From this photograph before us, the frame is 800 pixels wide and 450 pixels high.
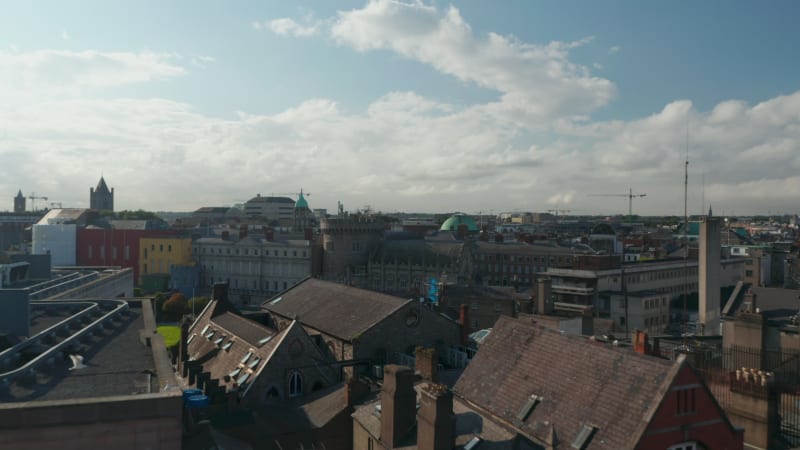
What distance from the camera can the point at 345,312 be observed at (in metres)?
42.5

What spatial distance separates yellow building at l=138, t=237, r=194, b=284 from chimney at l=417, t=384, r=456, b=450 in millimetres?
114752

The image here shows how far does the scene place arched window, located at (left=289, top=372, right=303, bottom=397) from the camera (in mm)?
35406

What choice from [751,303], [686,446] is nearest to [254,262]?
[751,303]

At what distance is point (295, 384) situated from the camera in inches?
1405

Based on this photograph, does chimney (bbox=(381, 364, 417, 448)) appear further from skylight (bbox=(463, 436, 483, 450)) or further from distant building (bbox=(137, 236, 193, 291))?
distant building (bbox=(137, 236, 193, 291))

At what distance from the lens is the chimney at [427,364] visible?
101 feet

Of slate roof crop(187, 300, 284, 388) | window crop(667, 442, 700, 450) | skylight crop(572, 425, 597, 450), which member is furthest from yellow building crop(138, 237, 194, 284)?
window crop(667, 442, 700, 450)

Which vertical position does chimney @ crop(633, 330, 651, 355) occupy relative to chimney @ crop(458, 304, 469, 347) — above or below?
above

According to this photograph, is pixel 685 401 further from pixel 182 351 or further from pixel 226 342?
pixel 182 351

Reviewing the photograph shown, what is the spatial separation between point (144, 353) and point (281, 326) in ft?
77.4

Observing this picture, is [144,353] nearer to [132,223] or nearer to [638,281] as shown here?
[638,281]

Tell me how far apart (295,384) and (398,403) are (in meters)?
12.0

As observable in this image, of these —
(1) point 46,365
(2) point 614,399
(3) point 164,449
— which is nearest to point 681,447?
(2) point 614,399

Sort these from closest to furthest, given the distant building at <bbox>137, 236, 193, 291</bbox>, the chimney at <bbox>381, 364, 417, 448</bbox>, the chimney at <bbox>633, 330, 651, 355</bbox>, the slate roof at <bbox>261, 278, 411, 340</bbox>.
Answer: the chimney at <bbox>381, 364, 417, 448</bbox>, the chimney at <bbox>633, 330, 651, 355</bbox>, the slate roof at <bbox>261, 278, 411, 340</bbox>, the distant building at <bbox>137, 236, 193, 291</bbox>
